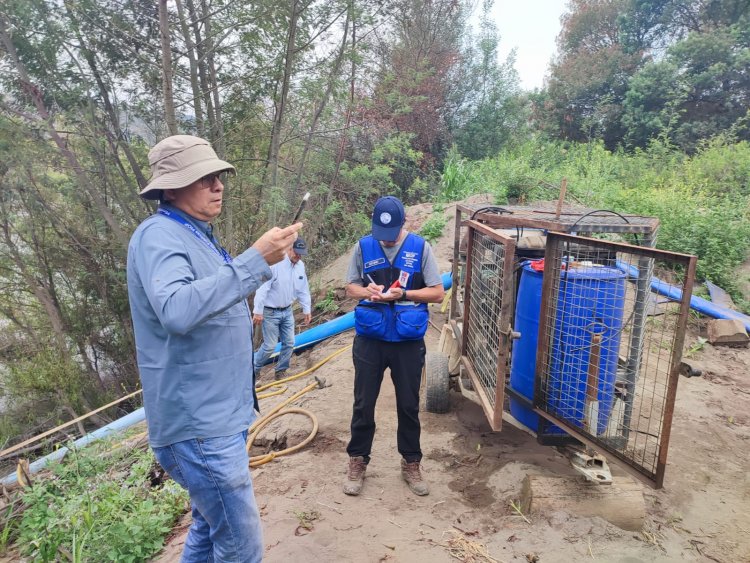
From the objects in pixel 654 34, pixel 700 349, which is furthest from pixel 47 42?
pixel 654 34

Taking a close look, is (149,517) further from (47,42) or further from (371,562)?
(47,42)

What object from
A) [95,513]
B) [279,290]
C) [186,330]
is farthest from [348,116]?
[186,330]

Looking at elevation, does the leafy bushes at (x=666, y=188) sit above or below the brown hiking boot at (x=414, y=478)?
above

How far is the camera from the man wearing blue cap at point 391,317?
3.22 metres

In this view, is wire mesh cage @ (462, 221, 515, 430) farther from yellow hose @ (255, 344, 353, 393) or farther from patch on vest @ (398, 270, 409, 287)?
yellow hose @ (255, 344, 353, 393)

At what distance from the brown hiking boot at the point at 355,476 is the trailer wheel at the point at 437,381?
1200mm

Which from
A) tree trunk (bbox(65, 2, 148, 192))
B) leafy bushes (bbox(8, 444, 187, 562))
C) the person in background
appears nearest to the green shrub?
the person in background

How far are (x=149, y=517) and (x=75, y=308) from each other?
9124mm

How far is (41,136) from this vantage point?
25.6 feet

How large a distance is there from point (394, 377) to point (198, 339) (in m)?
1.82

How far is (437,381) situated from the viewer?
447 cm

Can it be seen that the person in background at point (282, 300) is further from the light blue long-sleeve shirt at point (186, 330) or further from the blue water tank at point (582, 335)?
the light blue long-sleeve shirt at point (186, 330)

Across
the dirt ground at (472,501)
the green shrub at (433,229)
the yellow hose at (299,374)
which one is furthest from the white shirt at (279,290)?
the green shrub at (433,229)

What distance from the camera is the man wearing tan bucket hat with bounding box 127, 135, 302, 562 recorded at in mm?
1687
